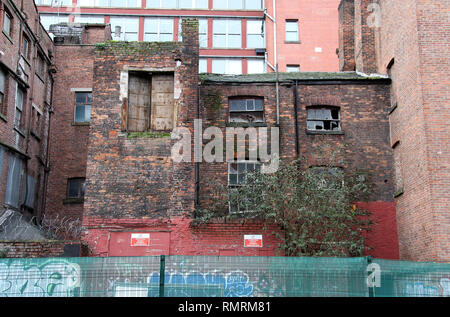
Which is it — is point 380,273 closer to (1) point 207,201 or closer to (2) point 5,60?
(1) point 207,201

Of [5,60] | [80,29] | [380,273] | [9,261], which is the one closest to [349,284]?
[380,273]

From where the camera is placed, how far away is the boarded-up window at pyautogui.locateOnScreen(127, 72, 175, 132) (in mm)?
18328

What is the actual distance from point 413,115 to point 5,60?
50.6 feet

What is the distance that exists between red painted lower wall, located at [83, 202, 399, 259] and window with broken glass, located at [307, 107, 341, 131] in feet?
15.9

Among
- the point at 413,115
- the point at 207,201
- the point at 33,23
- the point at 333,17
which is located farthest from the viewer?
the point at 333,17

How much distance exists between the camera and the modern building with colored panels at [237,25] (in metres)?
39.2

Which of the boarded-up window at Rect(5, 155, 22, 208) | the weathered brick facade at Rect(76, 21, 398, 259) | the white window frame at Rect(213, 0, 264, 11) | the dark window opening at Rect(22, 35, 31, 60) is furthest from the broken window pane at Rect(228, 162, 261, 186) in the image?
the white window frame at Rect(213, 0, 264, 11)

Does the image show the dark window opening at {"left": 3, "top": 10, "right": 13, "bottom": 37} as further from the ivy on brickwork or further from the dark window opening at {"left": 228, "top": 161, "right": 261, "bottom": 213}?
the ivy on brickwork

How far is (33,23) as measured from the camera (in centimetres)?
2378

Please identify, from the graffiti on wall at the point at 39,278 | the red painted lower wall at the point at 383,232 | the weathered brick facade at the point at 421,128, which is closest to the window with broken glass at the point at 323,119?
the weathered brick facade at the point at 421,128

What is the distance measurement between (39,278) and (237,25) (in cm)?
3338

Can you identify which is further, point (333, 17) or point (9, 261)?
point (333, 17)

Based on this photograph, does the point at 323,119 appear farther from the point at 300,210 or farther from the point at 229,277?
the point at 229,277

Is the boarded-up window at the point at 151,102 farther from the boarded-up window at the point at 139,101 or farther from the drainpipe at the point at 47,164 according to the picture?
the drainpipe at the point at 47,164
